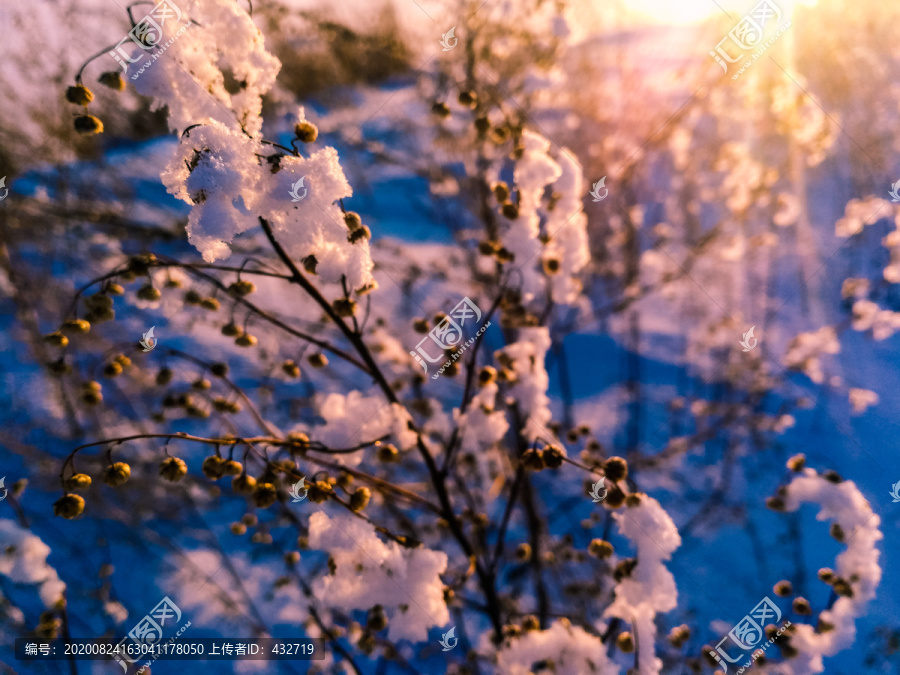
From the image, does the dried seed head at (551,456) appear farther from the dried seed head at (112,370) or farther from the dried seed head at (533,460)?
the dried seed head at (112,370)

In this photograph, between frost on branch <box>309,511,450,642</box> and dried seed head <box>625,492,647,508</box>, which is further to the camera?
dried seed head <box>625,492,647,508</box>

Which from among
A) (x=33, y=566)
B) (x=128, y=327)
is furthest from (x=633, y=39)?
(x=33, y=566)

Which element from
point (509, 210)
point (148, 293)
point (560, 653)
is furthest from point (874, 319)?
point (148, 293)

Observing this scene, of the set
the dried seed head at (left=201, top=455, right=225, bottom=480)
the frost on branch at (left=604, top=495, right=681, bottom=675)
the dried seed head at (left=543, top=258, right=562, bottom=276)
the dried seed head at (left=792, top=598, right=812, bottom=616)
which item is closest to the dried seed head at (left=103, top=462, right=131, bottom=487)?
the dried seed head at (left=201, top=455, right=225, bottom=480)

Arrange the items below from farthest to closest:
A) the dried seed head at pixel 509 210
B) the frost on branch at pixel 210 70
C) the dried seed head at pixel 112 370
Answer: the dried seed head at pixel 509 210
the dried seed head at pixel 112 370
the frost on branch at pixel 210 70

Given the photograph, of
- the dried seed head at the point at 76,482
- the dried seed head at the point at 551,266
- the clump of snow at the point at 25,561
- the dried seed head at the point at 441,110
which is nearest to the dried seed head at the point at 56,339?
the dried seed head at the point at 76,482

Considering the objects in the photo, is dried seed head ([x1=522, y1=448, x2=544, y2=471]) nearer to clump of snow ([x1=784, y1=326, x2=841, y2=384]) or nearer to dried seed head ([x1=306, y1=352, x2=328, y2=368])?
dried seed head ([x1=306, y1=352, x2=328, y2=368])

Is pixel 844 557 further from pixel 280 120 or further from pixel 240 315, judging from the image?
pixel 280 120
